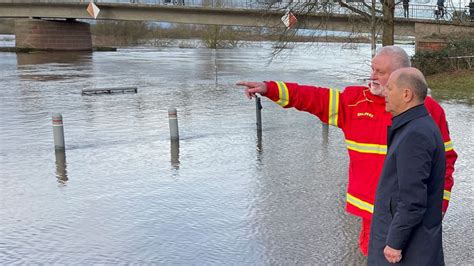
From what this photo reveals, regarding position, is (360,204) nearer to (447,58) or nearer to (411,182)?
(411,182)

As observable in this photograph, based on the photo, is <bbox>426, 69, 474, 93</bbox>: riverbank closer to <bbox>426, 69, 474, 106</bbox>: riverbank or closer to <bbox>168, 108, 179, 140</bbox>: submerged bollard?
<bbox>426, 69, 474, 106</bbox>: riverbank

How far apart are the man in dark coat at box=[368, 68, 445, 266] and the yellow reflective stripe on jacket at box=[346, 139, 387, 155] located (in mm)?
643

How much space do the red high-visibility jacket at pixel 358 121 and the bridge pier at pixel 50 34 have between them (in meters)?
71.4

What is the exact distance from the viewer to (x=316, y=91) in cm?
423

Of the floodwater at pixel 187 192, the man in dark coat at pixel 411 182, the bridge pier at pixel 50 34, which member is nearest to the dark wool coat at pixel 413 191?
the man in dark coat at pixel 411 182

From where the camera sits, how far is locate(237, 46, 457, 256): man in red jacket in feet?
13.2

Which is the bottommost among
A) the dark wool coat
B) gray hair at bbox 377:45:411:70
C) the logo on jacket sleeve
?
the dark wool coat

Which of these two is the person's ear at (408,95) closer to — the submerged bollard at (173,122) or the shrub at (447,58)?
the submerged bollard at (173,122)

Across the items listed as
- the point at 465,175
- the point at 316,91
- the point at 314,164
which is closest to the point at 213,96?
the point at 314,164

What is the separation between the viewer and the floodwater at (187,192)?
21.5ft

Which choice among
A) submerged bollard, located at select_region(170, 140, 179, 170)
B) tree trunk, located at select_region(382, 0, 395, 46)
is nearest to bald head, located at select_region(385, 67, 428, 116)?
submerged bollard, located at select_region(170, 140, 179, 170)

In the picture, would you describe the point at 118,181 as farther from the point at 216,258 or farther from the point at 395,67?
the point at 395,67

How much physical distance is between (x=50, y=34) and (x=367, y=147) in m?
72.5

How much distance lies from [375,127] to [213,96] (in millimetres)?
19593
